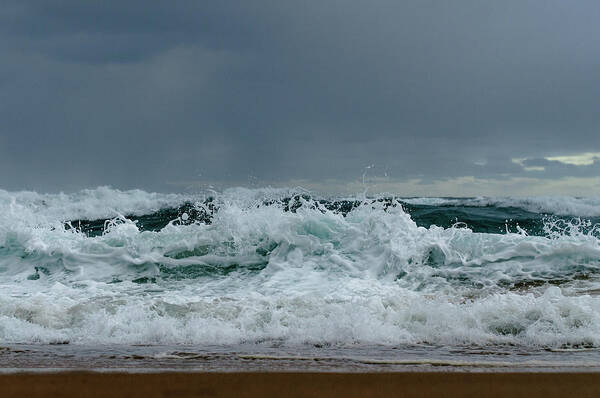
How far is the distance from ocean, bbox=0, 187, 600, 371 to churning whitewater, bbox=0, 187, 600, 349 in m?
0.02

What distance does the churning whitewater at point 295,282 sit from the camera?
17.6 ft

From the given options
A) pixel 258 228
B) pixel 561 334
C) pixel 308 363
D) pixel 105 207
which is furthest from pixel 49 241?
pixel 105 207

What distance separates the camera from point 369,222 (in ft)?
29.7

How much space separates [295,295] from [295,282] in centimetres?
77
